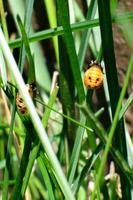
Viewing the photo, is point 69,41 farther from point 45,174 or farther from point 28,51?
point 45,174

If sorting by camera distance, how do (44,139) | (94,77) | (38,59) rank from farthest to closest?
(38,59) < (94,77) < (44,139)

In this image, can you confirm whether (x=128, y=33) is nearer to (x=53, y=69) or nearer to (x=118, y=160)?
(x=118, y=160)

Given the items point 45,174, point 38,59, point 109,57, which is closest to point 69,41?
point 109,57

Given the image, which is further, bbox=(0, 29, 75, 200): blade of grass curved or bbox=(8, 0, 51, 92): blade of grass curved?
bbox=(8, 0, 51, 92): blade of grass curved

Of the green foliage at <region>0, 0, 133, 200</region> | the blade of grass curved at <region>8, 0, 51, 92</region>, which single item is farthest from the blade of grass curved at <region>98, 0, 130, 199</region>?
the blade of grass curved at <region>8, 0, 51, 92</region>

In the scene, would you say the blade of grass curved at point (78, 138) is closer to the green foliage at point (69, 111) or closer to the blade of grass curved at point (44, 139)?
the green foliage at point (69, 111)

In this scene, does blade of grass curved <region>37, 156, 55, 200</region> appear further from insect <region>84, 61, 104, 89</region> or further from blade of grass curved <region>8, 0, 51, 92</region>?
blade of grass curved <region>8, 0, 51, 92</region>

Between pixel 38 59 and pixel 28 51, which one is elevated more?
pixel 28 51

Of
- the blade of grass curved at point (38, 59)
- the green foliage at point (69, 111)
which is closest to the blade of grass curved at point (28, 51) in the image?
the green foliage at point (69, 111)

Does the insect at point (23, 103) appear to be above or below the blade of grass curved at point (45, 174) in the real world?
above

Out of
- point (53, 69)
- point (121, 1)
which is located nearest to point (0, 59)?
point (121, 1)
